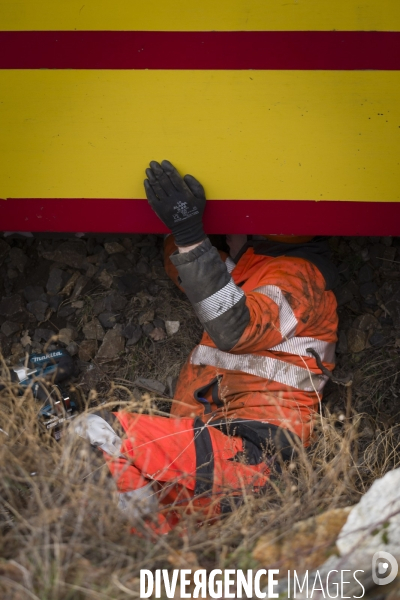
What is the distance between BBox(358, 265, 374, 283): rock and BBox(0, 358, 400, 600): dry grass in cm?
123

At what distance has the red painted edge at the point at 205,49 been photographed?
173cm

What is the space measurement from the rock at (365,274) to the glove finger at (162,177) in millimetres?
1237

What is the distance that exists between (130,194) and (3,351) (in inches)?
45.4

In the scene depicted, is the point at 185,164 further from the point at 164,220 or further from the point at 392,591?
the point at 392,591

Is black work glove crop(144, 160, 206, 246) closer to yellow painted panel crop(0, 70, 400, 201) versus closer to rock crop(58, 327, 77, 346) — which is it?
yellow painted panel crop(0, 70, 400, 201)

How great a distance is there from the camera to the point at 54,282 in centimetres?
270

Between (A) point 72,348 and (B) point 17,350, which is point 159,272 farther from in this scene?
(B) point 17,350

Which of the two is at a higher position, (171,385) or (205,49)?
(205,49)

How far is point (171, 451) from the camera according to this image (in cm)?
201

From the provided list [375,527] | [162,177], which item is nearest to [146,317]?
[162,177]

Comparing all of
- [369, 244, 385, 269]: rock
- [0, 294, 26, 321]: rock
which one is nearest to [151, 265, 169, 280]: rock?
[0, 294, 26, 321]: rock

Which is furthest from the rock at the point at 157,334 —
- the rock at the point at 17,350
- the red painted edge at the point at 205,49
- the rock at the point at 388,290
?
the red painted edge at the point at 205,49

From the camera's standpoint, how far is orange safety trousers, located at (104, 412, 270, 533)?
189 cm

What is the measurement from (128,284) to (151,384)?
489 millimetres
